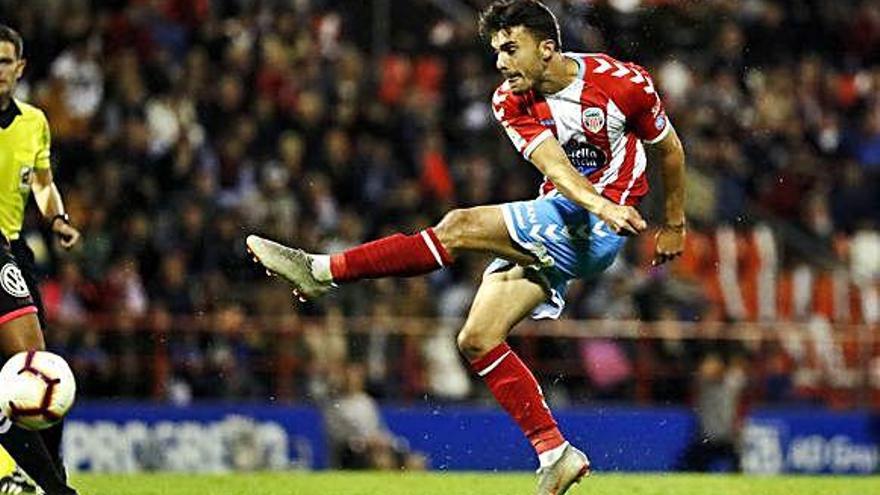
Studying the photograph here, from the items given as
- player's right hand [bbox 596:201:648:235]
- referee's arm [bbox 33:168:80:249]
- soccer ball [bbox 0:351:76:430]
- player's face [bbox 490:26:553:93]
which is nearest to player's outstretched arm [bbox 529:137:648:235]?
player's right hand [bbox 596:201:648:235]

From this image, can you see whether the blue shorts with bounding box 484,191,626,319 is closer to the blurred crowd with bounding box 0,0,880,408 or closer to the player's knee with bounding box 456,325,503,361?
the player's knee with bounding box 456,325,503,361

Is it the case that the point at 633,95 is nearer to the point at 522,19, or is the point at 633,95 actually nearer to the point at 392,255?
the point at 522,19

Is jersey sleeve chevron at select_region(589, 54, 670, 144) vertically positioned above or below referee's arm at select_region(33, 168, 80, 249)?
above

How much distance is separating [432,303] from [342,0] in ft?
14.1

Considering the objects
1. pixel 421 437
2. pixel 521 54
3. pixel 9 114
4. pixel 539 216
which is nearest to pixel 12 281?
pixel 9 114

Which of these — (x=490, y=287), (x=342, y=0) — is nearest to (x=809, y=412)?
(x=342, y=0)

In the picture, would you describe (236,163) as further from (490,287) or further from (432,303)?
(490,287)

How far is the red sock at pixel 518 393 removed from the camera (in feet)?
28.8

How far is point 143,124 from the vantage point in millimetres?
17281

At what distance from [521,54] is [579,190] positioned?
2.40 ft

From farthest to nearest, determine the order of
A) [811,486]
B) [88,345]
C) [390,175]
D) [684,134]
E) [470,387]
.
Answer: [684,134]
[390,175]
[470,387]
[88,345]
[811,486]

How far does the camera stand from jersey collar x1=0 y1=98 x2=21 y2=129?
9.59 metres

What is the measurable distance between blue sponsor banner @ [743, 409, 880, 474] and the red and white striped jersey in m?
8.85

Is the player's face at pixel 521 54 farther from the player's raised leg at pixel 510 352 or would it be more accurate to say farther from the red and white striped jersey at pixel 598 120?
the player's raised leg at pixel 510 352
